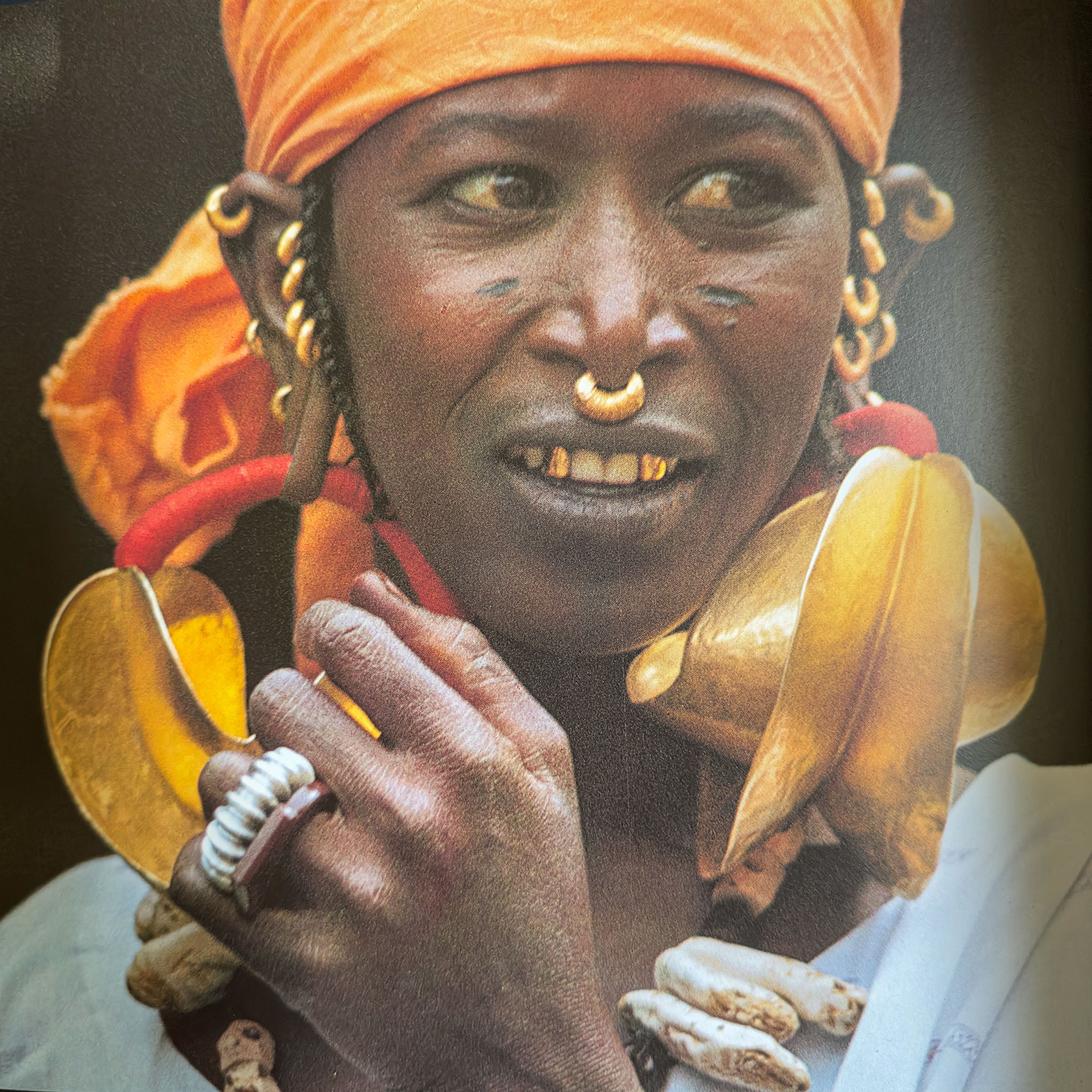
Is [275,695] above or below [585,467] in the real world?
below

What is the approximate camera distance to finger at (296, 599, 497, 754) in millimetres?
2137

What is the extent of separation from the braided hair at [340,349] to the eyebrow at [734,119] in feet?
0.82

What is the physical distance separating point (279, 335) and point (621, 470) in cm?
89

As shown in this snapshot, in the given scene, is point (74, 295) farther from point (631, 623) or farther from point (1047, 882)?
point (1047, 882)

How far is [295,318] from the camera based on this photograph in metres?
2.37

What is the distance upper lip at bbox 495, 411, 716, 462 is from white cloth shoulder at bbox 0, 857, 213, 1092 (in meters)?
1.42

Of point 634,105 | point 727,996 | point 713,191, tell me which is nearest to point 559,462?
point 713,191

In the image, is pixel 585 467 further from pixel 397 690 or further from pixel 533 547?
pixel 397 690

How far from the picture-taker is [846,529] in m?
2.22

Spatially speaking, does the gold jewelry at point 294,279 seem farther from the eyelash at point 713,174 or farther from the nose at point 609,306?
the nose at point 609,306

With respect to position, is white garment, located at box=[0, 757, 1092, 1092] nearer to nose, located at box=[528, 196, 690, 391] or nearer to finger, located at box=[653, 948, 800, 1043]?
finger, located at box=[653, 948, 800, 1043]

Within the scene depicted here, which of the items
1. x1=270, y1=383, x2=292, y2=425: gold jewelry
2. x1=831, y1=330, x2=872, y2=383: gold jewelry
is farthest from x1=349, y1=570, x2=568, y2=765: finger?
x1=831, y1=330, x2=872, y2=383: gold jewelry

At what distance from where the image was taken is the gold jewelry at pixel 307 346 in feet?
7.75

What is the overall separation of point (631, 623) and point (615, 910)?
2.05 ft
